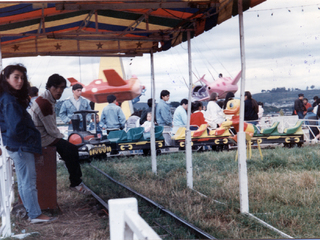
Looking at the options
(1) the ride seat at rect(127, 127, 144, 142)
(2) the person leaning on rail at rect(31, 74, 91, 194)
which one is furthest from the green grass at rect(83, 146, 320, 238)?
(1) the ride seat at rect(127, 127, 144, 142)

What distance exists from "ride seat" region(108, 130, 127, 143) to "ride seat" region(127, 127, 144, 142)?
16cm

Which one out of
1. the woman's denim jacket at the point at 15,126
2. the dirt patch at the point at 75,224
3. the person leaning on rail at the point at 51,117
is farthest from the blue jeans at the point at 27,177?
the person leaning on rail at the point at 51,117

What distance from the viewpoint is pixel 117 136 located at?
1435cm

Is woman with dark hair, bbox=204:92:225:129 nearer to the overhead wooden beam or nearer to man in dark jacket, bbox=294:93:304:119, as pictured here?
man in dark jacket, bbox=294:93:304:119

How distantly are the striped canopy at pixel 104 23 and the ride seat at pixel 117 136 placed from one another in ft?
13.9

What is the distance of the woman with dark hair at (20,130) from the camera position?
18.0 ft

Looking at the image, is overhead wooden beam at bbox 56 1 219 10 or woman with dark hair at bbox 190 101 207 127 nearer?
overhead wooden beam at bbox 56 1 219 10

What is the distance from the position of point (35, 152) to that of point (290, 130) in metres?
11.0

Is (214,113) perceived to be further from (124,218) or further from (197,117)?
(124,218)

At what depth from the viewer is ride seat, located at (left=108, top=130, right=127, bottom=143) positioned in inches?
563

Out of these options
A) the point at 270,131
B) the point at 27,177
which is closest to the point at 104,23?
the point at 27,177

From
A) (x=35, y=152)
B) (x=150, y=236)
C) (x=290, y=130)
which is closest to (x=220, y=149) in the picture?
(x=290, y=130)

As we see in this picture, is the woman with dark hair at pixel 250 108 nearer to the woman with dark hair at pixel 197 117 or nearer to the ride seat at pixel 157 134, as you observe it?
the woman with dark hair at pixel 197 117

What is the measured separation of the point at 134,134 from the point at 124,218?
12509 millimetres
